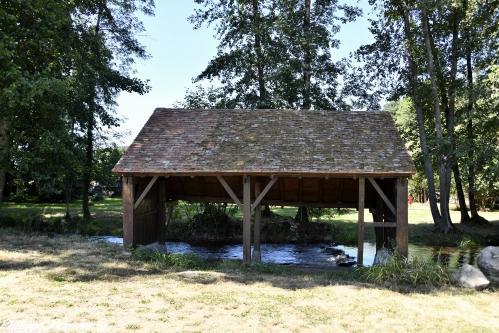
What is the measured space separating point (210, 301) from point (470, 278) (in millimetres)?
6482

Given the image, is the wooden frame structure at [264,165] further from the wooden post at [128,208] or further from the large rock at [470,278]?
the large rock at [470,278]

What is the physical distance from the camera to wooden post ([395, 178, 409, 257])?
1318 centimetres

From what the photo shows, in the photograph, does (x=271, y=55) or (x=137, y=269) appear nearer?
(x=137, y=269)

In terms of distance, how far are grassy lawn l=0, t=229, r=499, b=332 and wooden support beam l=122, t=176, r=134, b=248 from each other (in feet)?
4.40

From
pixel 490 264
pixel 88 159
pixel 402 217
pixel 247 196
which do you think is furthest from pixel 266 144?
pixel 88 159

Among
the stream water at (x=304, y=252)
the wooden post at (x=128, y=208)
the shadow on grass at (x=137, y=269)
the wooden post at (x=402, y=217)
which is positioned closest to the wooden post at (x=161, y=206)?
the stream water at (x=304, y=252)

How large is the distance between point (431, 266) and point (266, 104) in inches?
569

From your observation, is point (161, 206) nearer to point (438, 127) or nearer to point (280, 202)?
point (280, 202)

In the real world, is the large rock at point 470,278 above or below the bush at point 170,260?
below

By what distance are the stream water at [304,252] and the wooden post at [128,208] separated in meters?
3.18

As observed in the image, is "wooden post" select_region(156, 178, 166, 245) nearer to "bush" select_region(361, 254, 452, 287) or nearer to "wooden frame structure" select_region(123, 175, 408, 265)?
"wooden frame structure" select_region(123, 175, 408, 265)

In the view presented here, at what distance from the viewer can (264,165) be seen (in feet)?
44.9

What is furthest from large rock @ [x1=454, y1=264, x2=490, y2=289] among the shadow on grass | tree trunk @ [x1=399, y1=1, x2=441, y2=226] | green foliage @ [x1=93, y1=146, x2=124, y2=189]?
green foliage @ [x1=93, y1=146, x2=124, y2=189]

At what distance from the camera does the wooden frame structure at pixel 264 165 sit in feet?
44.3
